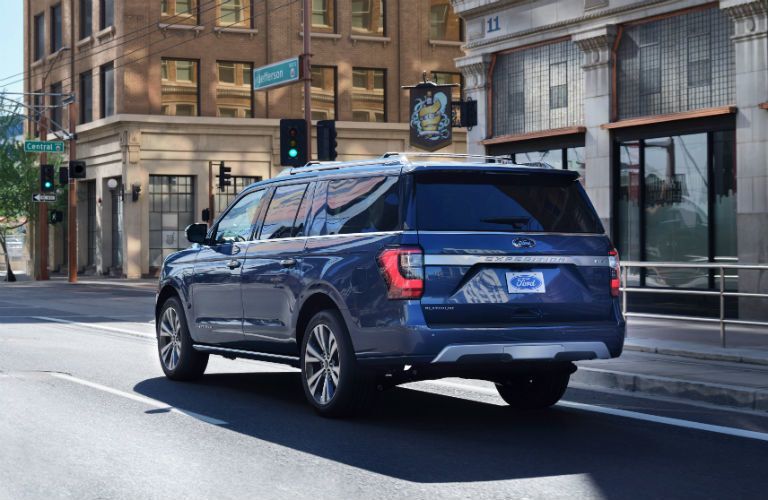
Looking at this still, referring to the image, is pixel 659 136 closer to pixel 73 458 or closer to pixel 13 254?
pixel 73 458

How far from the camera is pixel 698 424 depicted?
956cm

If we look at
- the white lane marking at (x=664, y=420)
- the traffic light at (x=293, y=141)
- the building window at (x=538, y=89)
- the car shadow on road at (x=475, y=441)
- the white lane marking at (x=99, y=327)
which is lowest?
the white lane marking at (x=99, y=327)

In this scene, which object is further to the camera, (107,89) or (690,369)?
(107,89)

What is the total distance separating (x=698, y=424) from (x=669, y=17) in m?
12.7

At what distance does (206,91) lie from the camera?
49.1 metres

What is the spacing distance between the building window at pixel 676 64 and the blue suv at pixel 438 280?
35.9 feet

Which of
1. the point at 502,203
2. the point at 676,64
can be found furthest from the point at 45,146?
the point at 502,203

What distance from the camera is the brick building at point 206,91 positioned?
160 feet

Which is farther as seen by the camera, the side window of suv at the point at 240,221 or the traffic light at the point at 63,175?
the traffic light at the point at 63,175

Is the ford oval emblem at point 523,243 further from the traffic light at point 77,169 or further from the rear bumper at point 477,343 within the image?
the traffic light at point 77,169

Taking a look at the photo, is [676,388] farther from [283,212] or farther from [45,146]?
[45,146]

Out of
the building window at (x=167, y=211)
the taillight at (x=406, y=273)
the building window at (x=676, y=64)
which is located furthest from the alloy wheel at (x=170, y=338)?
the building window at (x=167, y=211)

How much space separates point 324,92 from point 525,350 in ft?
139

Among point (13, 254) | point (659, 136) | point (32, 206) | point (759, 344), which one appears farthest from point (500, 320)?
point (13, 254)
